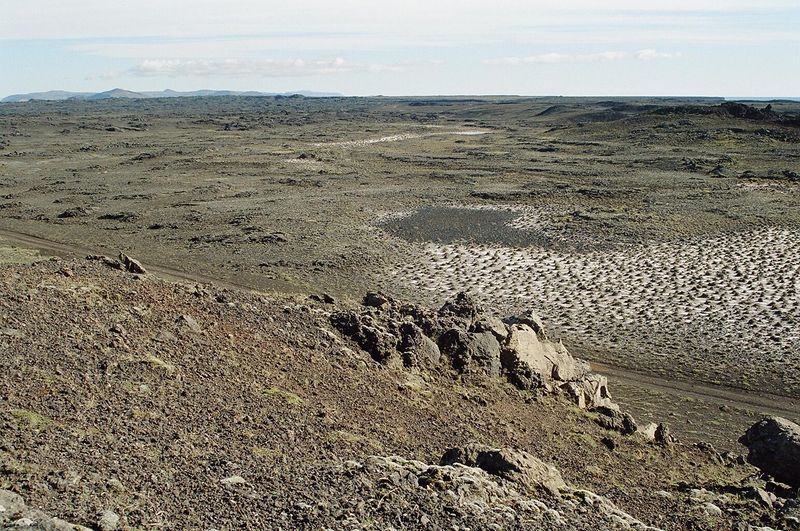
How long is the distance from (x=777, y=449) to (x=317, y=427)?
846 cm

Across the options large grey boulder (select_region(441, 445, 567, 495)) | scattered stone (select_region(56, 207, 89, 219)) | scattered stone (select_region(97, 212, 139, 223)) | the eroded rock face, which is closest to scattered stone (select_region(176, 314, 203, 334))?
large grey boulder (select_region(441, 445, 567, 495))

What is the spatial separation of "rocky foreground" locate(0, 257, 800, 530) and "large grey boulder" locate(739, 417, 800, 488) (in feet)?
0.11

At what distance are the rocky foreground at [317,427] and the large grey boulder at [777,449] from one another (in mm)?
33

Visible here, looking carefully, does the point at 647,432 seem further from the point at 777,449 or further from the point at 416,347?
the point at 416,347

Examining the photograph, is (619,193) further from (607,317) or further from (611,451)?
(611,451)

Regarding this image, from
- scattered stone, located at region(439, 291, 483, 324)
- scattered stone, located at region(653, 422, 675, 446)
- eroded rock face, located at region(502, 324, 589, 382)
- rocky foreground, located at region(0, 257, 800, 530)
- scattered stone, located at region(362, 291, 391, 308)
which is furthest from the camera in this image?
scattered stone, located at region(362, 291, 391, 308)

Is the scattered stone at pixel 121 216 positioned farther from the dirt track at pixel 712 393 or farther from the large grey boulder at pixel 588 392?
the large grey boulder at pixel 588 392

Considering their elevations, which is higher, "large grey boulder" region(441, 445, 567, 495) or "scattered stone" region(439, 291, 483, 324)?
"scattered stone" region(439, 291, 483, 324)

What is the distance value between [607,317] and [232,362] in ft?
46.8

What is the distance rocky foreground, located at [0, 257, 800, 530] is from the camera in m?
8.85

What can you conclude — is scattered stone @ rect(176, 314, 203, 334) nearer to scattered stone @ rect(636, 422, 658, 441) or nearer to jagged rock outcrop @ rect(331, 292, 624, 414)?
jagged rock outcrop @ rect(331, 292, 624, 414)

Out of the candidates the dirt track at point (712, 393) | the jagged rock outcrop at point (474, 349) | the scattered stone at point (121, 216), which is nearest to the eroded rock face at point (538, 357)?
the jagged rock outcrop at point (474, 349)

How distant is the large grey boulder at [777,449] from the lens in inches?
531

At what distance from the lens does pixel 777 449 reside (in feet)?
45.2
